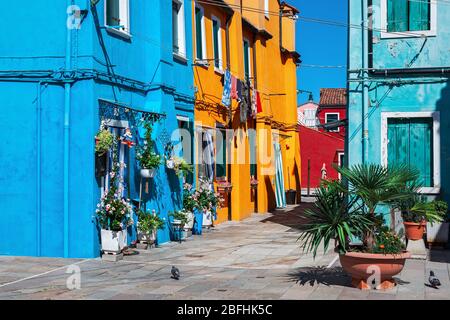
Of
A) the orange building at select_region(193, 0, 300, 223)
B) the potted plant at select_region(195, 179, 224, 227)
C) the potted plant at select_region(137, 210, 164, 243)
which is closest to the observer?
the potted plant at select_region(137, 210, 164, 243)

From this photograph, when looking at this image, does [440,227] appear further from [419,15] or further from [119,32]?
[119,32]

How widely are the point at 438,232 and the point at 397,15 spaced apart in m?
4.49

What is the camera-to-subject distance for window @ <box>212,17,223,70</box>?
17609 mm

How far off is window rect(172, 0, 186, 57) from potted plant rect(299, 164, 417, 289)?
7480 millimetres

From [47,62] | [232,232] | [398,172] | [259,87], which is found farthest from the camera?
[259,87]

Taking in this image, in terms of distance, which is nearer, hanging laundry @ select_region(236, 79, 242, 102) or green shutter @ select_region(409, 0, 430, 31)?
green shutter @ select_region(409, 0, 430, 31)

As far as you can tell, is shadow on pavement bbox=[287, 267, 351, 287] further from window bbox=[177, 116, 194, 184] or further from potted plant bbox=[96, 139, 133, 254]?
window bbox=[177, 116, 194, 184]

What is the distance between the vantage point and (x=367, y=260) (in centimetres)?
778

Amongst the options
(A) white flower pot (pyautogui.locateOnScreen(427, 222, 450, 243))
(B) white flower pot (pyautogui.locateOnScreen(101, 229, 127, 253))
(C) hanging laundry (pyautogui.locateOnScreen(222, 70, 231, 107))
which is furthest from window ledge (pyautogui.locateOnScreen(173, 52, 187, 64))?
(A) white flower pot (pyautogui.locateOnScreen(427, 222, 450, 243))

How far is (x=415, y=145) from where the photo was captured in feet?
40.6
